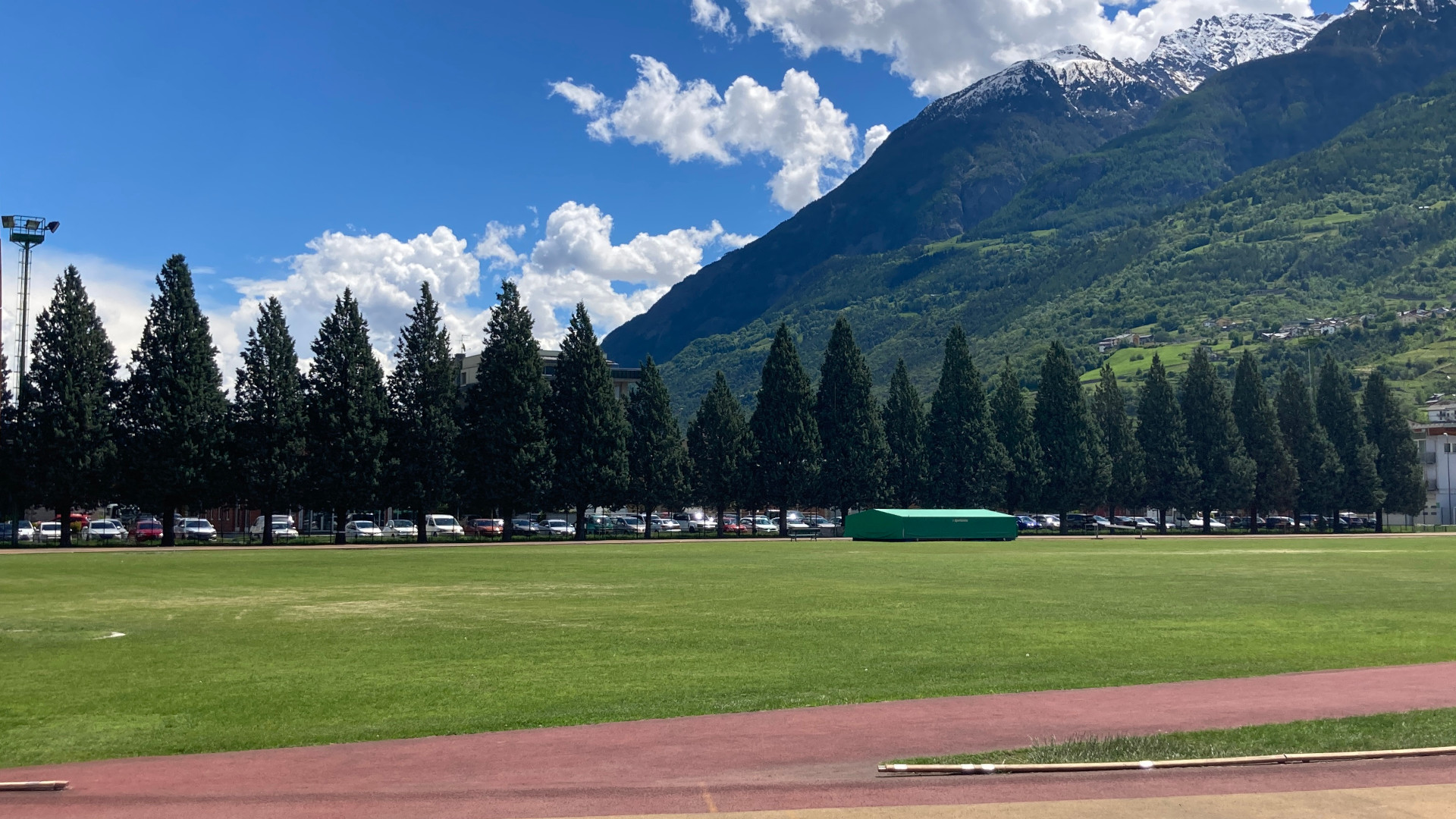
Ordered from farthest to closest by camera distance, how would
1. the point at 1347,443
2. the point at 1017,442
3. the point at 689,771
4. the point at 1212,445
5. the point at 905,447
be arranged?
the point at 1347,443, the point at 1212,445, the point at 1017,442, the point at 905,447, the point at 689,771

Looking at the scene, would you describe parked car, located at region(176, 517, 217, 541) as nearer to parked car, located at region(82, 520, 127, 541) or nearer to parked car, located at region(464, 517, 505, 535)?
parked car, located at region(82, 520, 127, 541)

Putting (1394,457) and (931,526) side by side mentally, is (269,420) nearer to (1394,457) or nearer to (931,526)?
(931,526)

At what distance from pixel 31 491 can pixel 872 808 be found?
82745 mm

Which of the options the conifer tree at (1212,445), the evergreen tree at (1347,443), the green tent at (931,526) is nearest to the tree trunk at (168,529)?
the green tent at (931,526)

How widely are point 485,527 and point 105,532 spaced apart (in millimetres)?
30744

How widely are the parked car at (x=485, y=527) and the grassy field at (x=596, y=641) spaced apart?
181ft

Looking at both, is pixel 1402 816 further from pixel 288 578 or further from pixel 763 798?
pixel 288 578

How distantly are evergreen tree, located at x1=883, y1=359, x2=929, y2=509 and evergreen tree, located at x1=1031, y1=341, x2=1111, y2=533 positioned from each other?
45.9ft

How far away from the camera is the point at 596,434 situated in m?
98.3

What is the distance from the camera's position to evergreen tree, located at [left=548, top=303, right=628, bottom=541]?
316 ft

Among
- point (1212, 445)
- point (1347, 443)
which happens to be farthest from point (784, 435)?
point (1347, 443)

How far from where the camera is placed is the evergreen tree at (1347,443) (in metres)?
126

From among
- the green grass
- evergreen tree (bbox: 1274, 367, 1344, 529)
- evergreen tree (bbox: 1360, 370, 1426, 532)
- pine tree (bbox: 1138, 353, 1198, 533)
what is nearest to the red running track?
the green grass

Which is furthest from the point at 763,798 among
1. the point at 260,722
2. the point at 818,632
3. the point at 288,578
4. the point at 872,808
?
the point at 288,578
